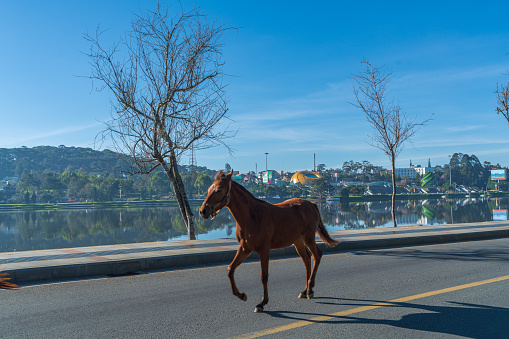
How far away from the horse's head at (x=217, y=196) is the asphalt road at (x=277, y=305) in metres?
1.40

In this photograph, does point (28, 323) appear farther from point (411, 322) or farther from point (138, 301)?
point (411, 322)

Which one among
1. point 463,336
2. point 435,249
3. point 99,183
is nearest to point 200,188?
point 99,183

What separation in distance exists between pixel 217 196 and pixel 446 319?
329 cm

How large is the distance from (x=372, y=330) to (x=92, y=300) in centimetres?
418

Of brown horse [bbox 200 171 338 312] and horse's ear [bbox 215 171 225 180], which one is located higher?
horse's ear [bbox 215 171 225 180]

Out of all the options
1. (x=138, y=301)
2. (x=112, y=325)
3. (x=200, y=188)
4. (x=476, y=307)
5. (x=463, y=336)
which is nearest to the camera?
(x=463, y=336)

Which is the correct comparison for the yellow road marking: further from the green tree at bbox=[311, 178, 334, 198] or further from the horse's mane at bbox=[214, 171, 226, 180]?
the green tree at bbox=[311, 178, 334, 198]

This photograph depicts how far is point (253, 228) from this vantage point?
5.52 metres

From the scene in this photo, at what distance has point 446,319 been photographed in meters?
5.40

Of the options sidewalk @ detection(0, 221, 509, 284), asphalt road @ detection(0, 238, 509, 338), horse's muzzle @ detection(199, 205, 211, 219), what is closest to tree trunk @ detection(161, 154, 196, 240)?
sidewalk @ detection(0, 221, 509, 284)

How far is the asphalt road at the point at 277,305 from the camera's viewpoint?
5.02 m

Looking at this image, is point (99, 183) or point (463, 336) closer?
point (463, 336)

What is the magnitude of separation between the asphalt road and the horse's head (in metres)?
1.40

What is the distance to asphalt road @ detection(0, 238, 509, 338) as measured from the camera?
502cm
